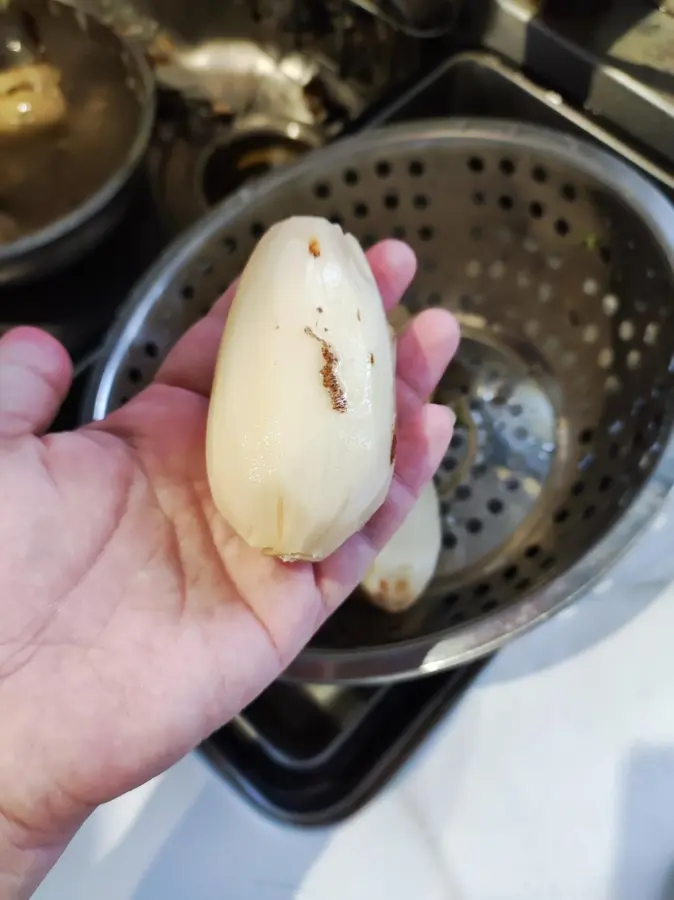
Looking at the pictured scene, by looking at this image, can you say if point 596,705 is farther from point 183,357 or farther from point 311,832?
point 183,357

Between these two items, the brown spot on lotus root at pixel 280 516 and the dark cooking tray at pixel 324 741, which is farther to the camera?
the dark cooking tray at pixel 324 741

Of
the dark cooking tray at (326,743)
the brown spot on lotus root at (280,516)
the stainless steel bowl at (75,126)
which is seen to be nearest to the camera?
the brown spot on lotus root at (280,516)

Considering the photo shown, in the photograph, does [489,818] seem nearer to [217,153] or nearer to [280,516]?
[280,516]

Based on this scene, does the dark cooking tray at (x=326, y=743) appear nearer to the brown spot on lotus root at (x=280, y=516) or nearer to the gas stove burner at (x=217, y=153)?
the brown spot on lotus root at (x=280, y=516)

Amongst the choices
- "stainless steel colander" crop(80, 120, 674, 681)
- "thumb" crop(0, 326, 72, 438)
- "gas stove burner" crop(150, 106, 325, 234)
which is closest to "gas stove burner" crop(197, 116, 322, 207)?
"gas stove burner" crop(150, 106, 325, 234)

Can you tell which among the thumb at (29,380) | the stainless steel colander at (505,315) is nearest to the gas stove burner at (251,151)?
Result: the stainless steel colander at (505,315)

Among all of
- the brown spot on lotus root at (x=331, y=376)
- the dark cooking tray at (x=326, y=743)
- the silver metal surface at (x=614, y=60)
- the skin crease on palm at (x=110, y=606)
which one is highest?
the silver metal surface at (x=614, y=60)

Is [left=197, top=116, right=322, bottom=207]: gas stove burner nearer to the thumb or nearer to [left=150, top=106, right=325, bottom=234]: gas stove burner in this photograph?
[left=150, top=106, right=325, bottom=234]: gas stove burner
